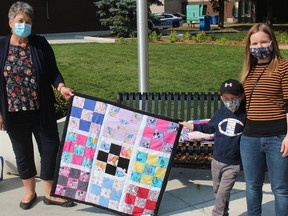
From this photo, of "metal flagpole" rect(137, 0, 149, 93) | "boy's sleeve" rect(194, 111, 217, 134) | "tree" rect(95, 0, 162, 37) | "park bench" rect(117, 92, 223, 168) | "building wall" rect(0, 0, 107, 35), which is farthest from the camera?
"building wall" rect(0, 0, 107, 35)

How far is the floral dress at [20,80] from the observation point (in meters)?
3.76

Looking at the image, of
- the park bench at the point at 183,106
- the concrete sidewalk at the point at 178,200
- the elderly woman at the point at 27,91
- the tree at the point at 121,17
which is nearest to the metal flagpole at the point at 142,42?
the park bench at the point at 183,106

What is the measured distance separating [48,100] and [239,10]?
51479mm

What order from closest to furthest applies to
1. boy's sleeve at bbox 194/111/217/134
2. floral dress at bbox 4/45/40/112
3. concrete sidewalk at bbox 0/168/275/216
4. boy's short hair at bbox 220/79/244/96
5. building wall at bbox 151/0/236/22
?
boy's short hair at bbox 220/79/244/96 → boy's sleeve at bbox 194/111/217/134 → floral dress at bbox 4/45/40/112 → concrete sidewalk at bbox 0/168/275/216 → building wall at bbox 151/0/236/22

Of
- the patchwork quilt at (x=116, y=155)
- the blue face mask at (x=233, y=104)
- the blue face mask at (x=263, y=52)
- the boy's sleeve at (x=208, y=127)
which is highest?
the blue face mask at (x=263, y=52)

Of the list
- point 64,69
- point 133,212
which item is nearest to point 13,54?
point 133,212

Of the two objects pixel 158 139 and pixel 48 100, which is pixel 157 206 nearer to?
pixel 158 139

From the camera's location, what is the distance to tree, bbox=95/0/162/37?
2070 centimetres

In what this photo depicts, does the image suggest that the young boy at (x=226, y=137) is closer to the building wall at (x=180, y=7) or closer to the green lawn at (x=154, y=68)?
the green lawn at (x=154, y=68)

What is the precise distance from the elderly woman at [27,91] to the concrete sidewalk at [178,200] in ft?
0.72

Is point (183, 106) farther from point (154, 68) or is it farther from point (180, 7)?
point (180, 7)

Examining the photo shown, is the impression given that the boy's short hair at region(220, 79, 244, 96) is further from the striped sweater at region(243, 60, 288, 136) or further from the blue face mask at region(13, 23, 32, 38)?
the blue face mask at region(13, 23, 32, 38)

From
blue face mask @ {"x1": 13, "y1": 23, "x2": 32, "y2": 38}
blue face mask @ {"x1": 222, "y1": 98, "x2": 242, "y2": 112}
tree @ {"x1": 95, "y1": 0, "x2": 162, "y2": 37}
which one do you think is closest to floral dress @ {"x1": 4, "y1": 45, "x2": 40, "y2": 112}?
blue face mask @ {"x1": 13, "y1": 23, "x2": 32, "y2": 38}

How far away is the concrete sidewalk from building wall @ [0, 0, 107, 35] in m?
28.7
